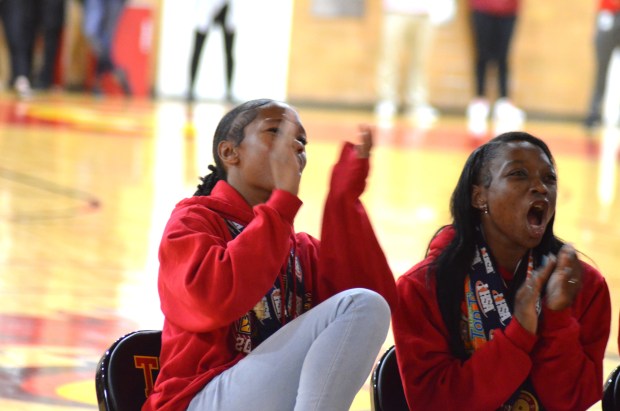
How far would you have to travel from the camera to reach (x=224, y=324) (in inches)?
96.8

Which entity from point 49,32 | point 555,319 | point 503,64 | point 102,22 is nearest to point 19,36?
point 49,32

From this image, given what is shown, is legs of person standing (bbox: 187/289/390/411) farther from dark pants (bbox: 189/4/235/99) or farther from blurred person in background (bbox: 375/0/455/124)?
blurred person in background (bbox: 375/0/455/124)

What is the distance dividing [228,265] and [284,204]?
17cm

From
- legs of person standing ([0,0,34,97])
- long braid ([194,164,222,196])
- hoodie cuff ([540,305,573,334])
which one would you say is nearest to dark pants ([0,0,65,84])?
legs of person standing ([0,0,34,97])

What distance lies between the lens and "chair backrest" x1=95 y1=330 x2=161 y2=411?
8.30 ft

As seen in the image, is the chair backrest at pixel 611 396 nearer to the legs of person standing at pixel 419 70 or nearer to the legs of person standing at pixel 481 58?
the legs of person standing at pixel 419 70

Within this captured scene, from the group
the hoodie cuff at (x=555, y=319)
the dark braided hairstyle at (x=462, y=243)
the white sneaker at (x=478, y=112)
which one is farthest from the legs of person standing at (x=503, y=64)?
the hoodie cuff at (x=555, y=319)

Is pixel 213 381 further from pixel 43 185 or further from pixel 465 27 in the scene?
pixel 465 27

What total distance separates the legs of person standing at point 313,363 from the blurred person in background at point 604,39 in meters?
12.3

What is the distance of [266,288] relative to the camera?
8.13 ft

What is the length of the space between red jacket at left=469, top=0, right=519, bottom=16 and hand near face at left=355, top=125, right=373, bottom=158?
12707 millimetres

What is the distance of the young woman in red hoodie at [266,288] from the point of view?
244 centimetres

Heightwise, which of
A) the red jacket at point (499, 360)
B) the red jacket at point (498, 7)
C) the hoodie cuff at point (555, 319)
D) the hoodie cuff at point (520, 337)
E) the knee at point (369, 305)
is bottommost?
the red jacket at point (499, 360)

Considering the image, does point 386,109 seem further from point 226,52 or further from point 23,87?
point 23,87
